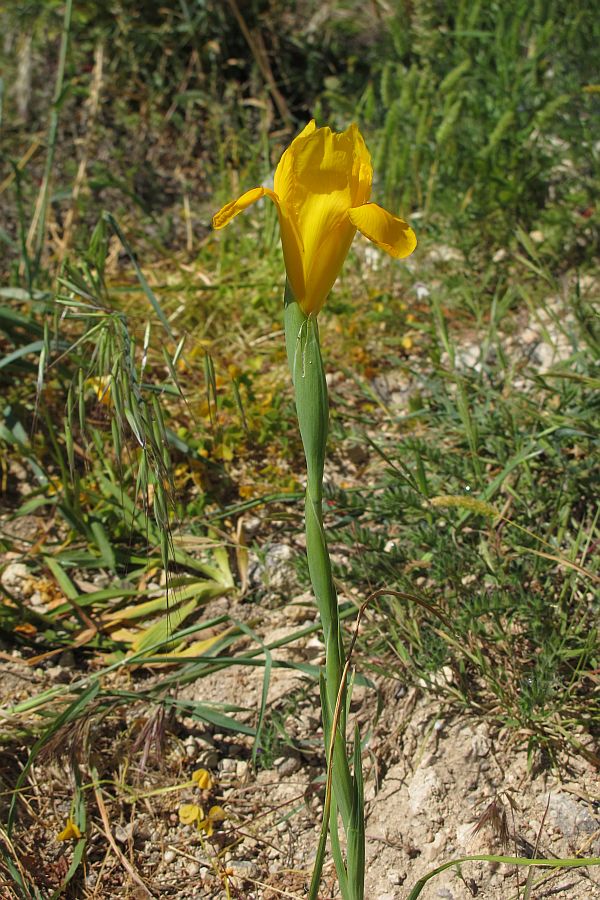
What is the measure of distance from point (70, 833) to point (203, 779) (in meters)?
0.26

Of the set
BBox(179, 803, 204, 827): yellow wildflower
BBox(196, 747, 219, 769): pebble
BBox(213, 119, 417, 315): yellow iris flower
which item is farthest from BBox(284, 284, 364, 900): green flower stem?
BBox(196, 747, 219, 769): pebble

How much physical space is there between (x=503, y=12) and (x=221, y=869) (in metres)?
2.68

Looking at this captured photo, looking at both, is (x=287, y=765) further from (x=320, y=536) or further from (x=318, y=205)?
(x=318, y=205)

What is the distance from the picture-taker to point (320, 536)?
109 centimetres

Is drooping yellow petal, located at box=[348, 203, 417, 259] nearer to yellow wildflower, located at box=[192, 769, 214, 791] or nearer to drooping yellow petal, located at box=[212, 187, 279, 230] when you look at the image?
drooping yellow petal, located at box=[212, 187, 279, 230]

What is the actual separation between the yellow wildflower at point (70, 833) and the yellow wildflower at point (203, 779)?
0.76 feet

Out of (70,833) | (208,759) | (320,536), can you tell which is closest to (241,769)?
(208,759)

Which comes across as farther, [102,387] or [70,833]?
[102,387]

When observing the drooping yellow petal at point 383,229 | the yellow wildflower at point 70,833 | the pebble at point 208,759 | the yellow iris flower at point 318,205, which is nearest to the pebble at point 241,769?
the pebble at point 208,759

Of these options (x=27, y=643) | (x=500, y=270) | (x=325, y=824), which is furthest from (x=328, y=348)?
(x=325, y=824)

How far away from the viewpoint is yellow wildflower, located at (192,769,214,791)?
5.38 feet

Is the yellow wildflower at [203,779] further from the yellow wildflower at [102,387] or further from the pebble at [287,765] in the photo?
the yellow wildflower at [102,387]

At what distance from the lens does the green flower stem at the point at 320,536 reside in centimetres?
105

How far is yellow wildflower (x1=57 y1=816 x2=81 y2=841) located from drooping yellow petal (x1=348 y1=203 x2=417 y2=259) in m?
1.19
